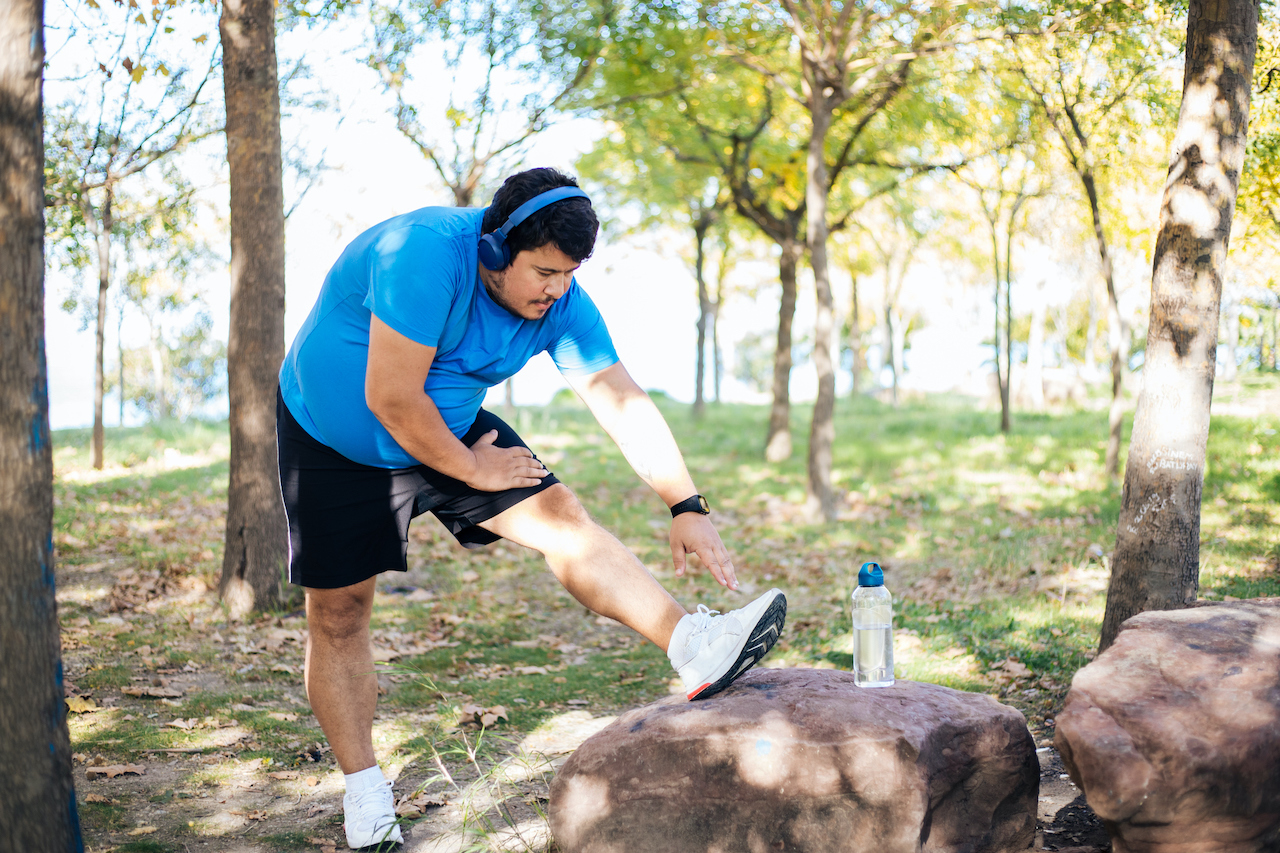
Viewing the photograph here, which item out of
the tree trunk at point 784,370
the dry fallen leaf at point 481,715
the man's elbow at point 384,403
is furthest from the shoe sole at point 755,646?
the tree trunk at point 784,370

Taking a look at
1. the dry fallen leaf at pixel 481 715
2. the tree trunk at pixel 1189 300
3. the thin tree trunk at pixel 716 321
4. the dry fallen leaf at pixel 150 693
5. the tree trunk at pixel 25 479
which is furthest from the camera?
the thin tree trunk at pixel 716 321

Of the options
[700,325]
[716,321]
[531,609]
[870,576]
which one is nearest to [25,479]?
[870,576]

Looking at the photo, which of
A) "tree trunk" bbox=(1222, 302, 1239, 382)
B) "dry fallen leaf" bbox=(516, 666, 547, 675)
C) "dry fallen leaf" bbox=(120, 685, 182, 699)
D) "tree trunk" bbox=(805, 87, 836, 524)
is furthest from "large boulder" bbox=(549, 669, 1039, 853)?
"tree trunk" bbox=(1222, 302, 1239, 382)

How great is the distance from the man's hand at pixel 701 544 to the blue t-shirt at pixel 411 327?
0.73 m

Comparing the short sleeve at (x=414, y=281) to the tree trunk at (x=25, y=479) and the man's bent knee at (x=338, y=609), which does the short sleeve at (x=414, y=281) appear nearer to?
the tree trunk at (x=25, y=479)

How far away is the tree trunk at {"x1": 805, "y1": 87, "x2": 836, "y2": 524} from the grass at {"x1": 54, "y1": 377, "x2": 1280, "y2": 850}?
42 cm

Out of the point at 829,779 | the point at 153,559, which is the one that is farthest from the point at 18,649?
the point at 153,559

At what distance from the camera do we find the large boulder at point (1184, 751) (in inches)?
84.7

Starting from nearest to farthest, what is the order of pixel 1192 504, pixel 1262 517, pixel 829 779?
pixel 829 779 < pixel 1192 504 < pixel 1262 517

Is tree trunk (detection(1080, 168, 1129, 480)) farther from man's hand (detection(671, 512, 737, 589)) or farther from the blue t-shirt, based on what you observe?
the blue t-shirt

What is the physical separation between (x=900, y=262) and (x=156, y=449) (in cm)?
1973

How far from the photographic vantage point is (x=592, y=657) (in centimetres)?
542

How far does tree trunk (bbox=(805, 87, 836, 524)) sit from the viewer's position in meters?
9.63

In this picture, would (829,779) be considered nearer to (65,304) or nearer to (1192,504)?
(1192,504)
